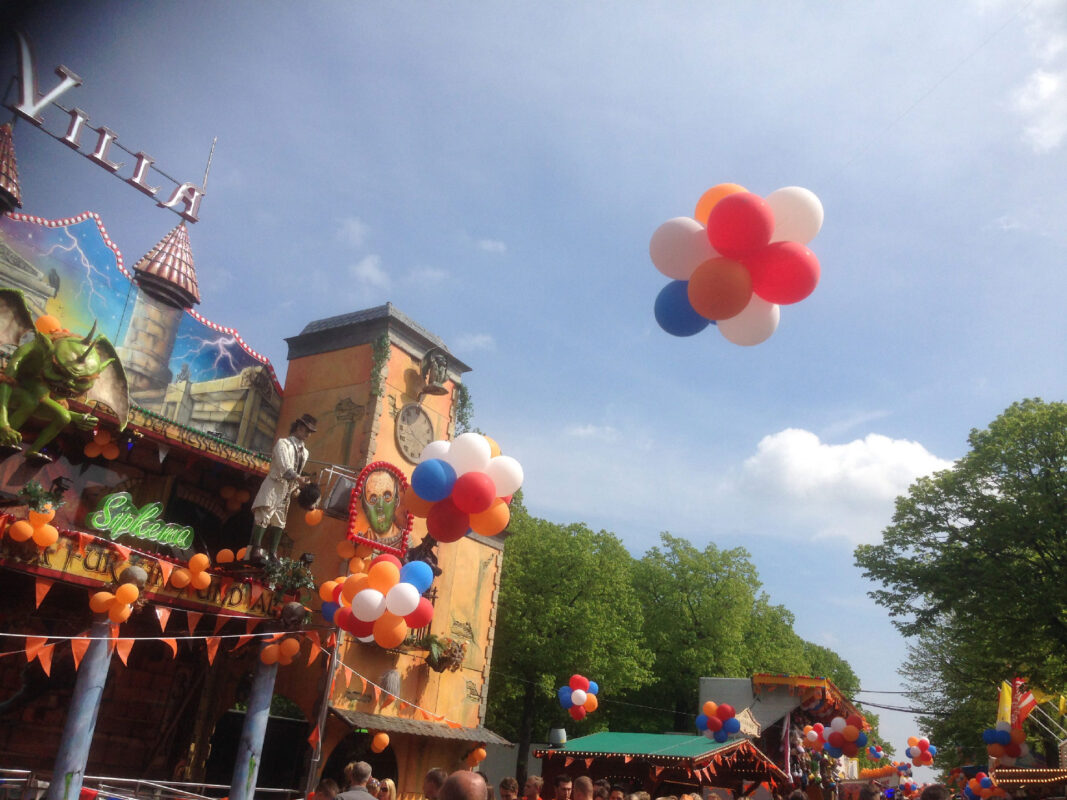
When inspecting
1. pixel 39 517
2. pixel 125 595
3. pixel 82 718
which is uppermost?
pixel 39 517

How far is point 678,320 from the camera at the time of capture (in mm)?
5676

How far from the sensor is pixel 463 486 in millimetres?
8148

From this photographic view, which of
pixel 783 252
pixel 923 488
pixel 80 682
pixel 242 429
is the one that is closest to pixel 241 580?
pixel 80 682

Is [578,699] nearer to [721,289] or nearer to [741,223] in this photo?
[721,289]

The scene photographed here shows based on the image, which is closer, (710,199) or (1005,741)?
(710,199)

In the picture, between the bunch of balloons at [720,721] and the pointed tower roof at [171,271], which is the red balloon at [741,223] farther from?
the bunch of balloons at [720,721]

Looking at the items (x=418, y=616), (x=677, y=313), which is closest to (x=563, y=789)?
(x=418, y=616)

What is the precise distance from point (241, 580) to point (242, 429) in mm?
4630

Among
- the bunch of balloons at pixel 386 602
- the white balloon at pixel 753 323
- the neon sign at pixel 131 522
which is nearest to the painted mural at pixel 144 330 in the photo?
the neon sign at pixel 131 522

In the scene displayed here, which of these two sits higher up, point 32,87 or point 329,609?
point 32,87

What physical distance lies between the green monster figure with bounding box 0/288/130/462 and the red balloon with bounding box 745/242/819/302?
9.56 meters

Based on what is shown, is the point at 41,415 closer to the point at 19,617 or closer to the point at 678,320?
the point at 19,617

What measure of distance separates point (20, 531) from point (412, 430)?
7.85 meters

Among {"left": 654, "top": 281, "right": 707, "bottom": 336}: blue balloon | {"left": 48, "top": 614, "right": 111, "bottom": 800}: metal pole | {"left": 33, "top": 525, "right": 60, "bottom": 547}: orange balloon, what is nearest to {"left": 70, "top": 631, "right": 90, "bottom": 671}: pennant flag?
{"left": 48, "top": 614, "right": 111, "bottom": 800}: metal pole
